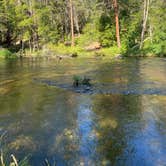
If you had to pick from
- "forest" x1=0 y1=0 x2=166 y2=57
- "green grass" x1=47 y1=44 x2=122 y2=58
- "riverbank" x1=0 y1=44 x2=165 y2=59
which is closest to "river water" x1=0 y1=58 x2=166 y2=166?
"riverbank" x1=0 y1=44 x2=165 y2=59

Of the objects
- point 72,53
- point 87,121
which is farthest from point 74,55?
point 87,121

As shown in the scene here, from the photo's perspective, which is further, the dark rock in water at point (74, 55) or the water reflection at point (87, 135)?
the dark rock in water at point (74, 55)

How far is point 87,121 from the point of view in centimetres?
1240

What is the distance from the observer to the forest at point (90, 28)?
39975 mm

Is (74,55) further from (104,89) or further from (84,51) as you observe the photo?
(104,89)

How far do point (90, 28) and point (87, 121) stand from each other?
112 ft

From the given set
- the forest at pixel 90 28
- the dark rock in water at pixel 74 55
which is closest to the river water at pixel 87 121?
the dark rock in water at pixel 74 55

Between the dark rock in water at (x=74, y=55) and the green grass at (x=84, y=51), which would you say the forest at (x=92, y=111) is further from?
the dark rock in water at (x=74, y=55)

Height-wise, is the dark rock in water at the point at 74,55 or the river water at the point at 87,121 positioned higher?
the dark rock in water at the point at 74,55

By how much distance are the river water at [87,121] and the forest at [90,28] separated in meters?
18.6

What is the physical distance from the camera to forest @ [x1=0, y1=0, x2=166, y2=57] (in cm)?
3997

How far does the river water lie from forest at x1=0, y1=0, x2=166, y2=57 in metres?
18.6

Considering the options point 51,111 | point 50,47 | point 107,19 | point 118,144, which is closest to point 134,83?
point 51,111

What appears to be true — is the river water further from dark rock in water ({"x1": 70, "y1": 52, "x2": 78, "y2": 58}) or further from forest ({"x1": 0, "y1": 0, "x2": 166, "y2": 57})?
forest ({"x1": 0, "y1": 0, "x2": 166, "y2": 57})
